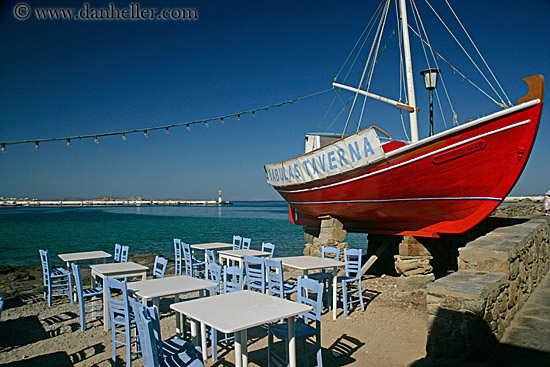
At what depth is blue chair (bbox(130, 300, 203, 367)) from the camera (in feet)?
8.57

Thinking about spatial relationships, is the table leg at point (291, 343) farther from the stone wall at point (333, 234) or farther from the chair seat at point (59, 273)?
the stone wall at point (333, 234)

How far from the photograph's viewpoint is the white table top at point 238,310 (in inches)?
108

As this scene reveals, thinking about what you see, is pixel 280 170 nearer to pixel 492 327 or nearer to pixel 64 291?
pixel 64 291

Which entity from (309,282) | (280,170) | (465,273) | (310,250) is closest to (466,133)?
(465,273)

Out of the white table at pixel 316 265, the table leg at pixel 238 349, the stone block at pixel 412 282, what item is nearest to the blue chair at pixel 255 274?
the white table at pixel 316 265

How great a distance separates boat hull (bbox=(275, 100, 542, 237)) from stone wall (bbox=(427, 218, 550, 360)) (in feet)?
6.16

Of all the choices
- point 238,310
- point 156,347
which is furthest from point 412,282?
point 156,347

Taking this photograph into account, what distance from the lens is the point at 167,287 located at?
171 inches

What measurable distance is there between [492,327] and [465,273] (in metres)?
0.59

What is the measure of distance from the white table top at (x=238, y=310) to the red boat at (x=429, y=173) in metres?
4.43

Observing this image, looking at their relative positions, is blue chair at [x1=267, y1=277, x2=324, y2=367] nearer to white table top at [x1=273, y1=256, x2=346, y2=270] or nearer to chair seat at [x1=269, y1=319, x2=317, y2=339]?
chair seat at [x1=269, y1=319, x2=317, y2=339]

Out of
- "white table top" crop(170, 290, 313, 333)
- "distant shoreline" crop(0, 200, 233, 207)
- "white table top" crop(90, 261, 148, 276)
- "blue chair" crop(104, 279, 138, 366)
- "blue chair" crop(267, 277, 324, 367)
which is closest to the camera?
"white table top" crop(170, 290, 313, 333)

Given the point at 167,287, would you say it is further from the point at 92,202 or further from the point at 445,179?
the point at 92,202

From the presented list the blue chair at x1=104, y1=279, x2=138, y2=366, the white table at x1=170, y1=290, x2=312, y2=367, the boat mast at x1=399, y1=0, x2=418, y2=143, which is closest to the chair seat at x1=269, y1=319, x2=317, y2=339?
the white table at x1=170, y1=290, x2=312, y2=367
